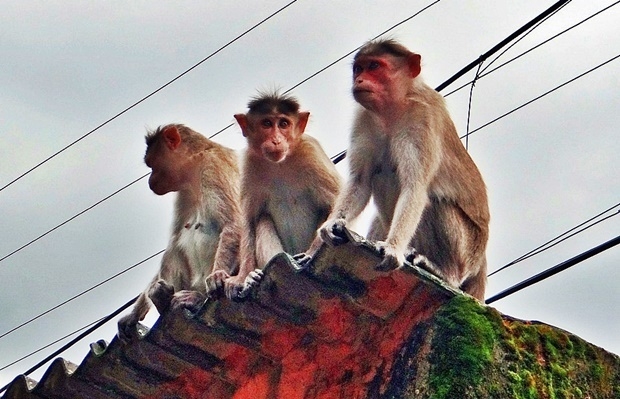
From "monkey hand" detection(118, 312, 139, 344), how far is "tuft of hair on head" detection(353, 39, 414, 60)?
230cm

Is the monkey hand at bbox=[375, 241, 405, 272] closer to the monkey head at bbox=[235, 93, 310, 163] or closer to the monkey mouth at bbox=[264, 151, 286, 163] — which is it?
the monkey mouth at bbox=[264, 151, 286, 163]

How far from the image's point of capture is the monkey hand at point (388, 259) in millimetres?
5188

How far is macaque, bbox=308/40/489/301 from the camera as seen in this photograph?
6512 millimetres

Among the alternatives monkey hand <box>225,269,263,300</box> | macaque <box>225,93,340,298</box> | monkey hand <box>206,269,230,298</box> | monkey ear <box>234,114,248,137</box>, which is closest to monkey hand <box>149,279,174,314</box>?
monkey hand <box>206,269,230,298</box>

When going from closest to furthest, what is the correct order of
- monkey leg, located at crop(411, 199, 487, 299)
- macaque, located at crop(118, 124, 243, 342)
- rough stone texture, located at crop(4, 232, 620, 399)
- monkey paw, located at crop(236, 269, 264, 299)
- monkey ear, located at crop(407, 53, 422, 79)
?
1. rough stone texture, located at crop(4, 232, 620, 399)
2. monkey paw, located at crop(236, 269, 264, 299)
3. monkey leg, located at crop(411, 199, 487, 299)
4. monkey ear, located at crop(407, 53, 422, 79)
5. macaque, located at crop(118, 124, 243, 342)

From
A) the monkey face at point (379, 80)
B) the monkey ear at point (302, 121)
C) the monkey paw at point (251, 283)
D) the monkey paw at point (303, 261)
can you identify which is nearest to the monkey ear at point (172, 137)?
the monkey ear at point (302, 121)

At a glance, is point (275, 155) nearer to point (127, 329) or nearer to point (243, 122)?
point (243, 122)

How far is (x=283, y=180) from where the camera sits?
7.61m

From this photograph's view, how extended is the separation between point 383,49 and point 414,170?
986 mm

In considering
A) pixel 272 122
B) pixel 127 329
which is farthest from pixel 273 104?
pixel 127 329

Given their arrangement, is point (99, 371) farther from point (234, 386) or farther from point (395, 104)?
point (395, 104)

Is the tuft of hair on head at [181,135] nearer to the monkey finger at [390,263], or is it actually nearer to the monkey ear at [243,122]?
the monkey ear at [243,122]

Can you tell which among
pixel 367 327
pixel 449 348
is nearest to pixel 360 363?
pixel 367 327

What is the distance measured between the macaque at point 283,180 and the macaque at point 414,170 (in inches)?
22.6
